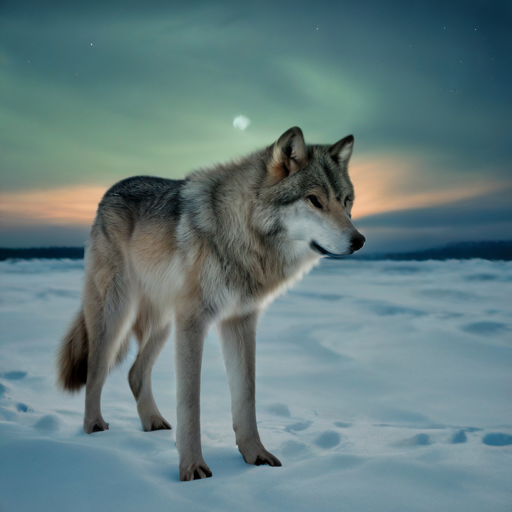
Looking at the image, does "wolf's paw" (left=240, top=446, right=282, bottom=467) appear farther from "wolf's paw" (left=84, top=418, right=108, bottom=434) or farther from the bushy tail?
the bushy tail

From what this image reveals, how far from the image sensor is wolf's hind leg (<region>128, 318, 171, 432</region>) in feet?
11.5

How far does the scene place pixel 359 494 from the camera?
83.9 inches

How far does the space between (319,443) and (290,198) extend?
187 centimetres

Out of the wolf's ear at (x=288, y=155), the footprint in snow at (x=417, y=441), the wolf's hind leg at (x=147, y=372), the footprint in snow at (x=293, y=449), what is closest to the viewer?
the wolf's ear at (x=288, y=155)

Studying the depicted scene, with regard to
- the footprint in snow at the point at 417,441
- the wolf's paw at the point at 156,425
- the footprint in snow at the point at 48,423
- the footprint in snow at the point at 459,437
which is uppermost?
the footprint in snow at the point at 459,437

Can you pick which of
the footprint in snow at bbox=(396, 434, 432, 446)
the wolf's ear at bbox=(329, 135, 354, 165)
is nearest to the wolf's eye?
the wolf's ear at bbox=(329, 135, 354, 165)

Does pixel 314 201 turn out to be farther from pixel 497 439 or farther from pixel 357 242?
pixel 497 439

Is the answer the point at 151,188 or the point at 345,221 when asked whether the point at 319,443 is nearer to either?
the point at 345,221

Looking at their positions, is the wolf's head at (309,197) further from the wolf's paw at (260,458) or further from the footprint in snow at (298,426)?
the footprint in snow at (298,426)

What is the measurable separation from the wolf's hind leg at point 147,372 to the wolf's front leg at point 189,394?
1.12 metres

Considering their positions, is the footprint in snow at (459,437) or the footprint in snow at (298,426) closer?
the footprint in snow at (459,437)

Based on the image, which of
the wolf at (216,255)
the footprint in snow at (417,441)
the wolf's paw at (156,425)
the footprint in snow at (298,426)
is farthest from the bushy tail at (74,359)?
the footprint in snow at (417,441)

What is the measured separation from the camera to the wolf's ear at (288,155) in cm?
260

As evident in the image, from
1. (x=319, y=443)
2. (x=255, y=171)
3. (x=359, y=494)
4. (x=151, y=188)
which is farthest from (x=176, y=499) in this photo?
(x=151, y=188)
